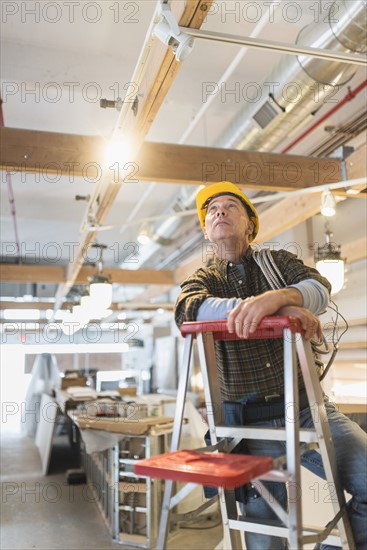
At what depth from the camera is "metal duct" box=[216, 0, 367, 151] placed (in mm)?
2049

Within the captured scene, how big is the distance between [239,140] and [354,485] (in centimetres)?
244

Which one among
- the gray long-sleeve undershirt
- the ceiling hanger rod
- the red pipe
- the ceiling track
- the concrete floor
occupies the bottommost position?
the concrete floor

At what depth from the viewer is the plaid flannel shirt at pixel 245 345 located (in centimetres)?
146

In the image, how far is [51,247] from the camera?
752 cm

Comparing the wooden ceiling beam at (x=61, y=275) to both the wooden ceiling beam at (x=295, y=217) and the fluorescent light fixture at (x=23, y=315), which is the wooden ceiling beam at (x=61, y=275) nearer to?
the wooden ceiling beam at (x=295, y=217)

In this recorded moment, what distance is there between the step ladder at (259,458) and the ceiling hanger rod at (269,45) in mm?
1013

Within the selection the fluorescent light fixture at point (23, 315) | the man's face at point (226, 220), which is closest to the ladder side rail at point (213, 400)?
the man's face at point (226, 220)

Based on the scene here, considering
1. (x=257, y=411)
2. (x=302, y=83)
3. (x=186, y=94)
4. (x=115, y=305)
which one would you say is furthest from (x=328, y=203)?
(x=115, y=305)

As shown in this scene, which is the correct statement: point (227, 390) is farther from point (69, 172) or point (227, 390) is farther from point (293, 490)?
point (69, 172)

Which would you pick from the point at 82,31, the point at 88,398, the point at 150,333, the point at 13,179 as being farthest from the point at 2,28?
the point at 150,333

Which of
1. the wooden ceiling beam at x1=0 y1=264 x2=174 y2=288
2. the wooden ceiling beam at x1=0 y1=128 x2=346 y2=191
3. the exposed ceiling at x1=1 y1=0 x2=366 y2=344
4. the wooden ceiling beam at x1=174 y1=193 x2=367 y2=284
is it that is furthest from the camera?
the wooden ceiling beam at x1=0 y1=264 x2=174 y2=288

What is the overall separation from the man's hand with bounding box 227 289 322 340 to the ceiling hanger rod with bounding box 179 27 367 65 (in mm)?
973

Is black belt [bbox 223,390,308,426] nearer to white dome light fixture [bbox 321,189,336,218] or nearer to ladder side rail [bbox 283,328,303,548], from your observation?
ladder side rail [bbox 283,328,303,548]

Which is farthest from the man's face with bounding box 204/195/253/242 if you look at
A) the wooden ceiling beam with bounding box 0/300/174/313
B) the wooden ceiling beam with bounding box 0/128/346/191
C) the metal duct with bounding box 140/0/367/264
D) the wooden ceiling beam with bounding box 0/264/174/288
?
the wooden ceiling beam with bounding box 0/300/174/313
